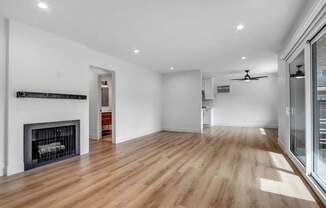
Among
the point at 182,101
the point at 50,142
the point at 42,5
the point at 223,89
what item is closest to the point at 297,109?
the point at 182,101

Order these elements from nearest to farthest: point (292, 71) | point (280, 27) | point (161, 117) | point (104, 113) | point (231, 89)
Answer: point (280, 27)
point (292, 71)
point (104, 113)
point (161, 117)
point (231, 89)

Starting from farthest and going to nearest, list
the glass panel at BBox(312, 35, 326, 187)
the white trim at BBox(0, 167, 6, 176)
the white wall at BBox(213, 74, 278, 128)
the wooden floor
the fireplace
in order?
the white wall at BBox(213, 74, 278, 128) < the fireplace < the white trim at BBox(0, 167, 6, 176) < the glass panel at BBox(312, 35, 326, 187) < the wooden floor

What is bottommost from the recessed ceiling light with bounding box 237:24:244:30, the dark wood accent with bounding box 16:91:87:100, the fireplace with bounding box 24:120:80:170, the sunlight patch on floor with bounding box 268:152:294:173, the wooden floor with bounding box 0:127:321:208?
the wooden floor with bounding box 0:127:321:208

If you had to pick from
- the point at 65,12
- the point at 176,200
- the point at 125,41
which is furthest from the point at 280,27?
the point at 65,12

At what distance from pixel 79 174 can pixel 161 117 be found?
5.25 meters

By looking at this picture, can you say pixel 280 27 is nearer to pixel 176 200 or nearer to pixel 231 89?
pixel 176 200

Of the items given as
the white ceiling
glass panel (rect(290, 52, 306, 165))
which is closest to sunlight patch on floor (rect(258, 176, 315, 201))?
glass panel (rect(290, 52, 306, 165))

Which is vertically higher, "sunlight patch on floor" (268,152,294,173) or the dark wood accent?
the dark wood accent

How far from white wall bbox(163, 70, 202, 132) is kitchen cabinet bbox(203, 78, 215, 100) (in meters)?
2.36

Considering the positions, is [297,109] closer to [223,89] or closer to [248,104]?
[248,104]

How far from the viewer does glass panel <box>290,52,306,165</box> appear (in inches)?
129

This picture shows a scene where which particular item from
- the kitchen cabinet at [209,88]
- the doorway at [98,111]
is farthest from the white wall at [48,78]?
the kitchen cabinet at [209,88]

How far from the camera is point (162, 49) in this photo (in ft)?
15.0

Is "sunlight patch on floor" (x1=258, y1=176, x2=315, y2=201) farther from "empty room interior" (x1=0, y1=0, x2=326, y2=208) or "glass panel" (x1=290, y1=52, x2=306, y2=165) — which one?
"glass panel" (x1=290, y1=52, x2=306, y2=165)
